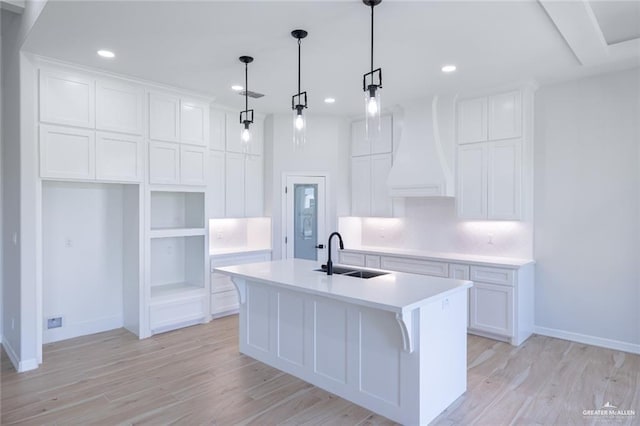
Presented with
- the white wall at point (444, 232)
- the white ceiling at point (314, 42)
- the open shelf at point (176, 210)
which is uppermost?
the white ceiling at point (314, 42)

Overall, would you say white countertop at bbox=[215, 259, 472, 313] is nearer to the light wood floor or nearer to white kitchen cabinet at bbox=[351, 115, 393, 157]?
the light wood floor

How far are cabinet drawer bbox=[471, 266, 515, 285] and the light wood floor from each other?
0.70 m

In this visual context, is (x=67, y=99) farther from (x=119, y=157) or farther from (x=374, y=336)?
(x=374, y=336)

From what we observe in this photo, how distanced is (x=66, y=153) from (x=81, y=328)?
6.81ft

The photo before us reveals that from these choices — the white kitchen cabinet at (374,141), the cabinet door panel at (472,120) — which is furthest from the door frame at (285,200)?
the cabinet door panel at (472,120)

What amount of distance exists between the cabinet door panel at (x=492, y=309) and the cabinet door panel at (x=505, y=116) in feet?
5.91

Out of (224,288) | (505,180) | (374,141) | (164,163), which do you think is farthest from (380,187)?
(164,163)

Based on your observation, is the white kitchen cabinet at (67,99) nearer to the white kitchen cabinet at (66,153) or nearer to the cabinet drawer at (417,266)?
the white kitchen cabinet at (66,153)

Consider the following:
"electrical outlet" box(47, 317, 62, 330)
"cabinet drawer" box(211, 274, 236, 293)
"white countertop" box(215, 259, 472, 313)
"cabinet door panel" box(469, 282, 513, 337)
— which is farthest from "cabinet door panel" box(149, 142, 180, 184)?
"cabinet door panel" box(469, 282, 513, 337)

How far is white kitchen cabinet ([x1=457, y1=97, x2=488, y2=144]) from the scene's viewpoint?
480cm

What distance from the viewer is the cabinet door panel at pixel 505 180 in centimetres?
455

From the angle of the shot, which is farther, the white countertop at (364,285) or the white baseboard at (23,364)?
the white baseboard at (23,364)

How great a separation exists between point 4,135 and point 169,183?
1722 mm

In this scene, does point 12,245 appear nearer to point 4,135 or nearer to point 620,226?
point 4,135
